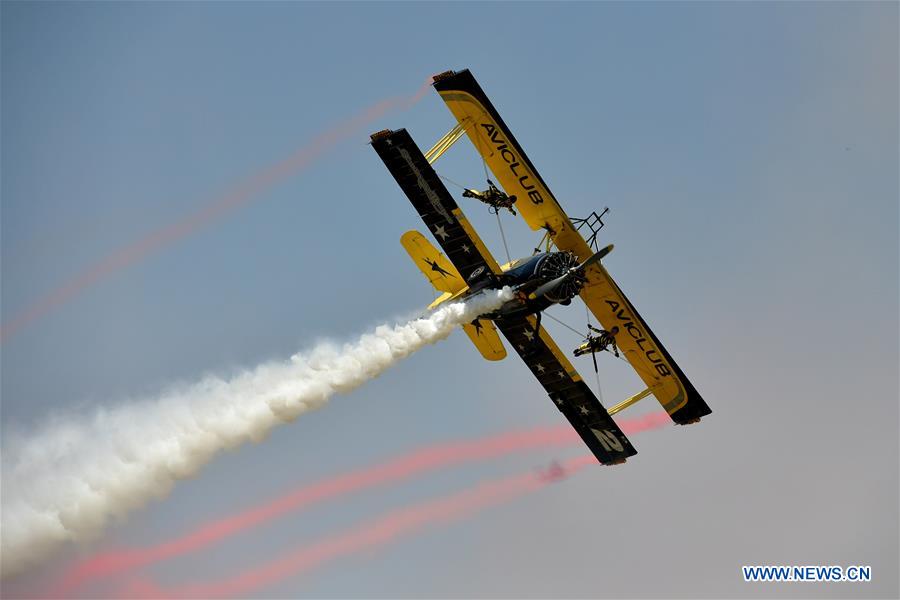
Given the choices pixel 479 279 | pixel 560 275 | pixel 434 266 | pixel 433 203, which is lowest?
pixel 560 275

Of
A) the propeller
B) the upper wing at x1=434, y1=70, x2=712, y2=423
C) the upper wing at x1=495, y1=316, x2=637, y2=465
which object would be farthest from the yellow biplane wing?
the upper wing at x1=434, y1=70, x2=712, y2=423

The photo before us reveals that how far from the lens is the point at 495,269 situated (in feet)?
135

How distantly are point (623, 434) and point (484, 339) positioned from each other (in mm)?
6397

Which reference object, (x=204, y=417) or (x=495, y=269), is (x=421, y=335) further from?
(x=204, y=417)

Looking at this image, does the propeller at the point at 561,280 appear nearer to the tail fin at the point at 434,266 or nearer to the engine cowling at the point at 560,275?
the engine cowling at the point at 560,275

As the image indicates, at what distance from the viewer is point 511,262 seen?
41312 mm

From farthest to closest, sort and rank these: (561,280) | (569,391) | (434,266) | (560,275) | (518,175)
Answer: (569,391), (434,266), (518,175), (560,275), (561,280)

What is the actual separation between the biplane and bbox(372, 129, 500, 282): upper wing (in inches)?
1.2

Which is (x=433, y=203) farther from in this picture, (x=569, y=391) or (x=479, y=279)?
(x=569, y=391)

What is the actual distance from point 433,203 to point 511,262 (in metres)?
3.10

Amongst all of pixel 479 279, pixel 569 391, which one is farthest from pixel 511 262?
pixel 569 391

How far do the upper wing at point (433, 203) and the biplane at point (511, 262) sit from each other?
0.10 feet

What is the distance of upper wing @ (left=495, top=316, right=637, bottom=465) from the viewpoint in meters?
43.8

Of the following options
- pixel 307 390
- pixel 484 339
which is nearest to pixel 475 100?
pixel 484 339
